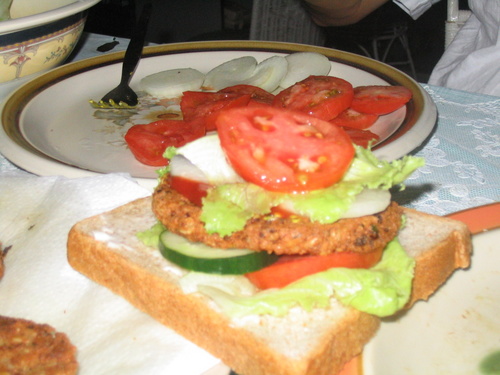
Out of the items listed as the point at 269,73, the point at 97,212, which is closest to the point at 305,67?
the point at 269,73

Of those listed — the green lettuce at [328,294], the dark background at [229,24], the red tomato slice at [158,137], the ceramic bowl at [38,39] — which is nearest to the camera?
the green lettuce at [328,294]

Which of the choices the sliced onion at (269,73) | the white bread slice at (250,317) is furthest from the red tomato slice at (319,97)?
the white bread slice at (250,317)

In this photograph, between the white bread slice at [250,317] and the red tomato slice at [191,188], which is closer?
Result: the white bread slice at [250,317]

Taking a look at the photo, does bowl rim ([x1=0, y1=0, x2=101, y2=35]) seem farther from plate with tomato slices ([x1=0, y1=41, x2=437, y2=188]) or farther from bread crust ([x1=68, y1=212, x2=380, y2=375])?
bread crust ([x1=68, y1=212, x2=380, y2=375])

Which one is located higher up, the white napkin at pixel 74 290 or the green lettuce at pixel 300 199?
the green lettuce at pixel 300 199

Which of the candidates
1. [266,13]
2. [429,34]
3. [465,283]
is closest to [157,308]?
[465,283]

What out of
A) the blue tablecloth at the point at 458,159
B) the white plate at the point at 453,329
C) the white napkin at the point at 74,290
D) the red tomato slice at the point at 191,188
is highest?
the red tomato slice at the point at 191,188

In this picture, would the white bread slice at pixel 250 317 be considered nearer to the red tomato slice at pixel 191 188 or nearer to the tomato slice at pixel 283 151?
the red tomato slice at pixel 191 188

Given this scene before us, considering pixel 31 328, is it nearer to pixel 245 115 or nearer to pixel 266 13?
pixel 245 115
